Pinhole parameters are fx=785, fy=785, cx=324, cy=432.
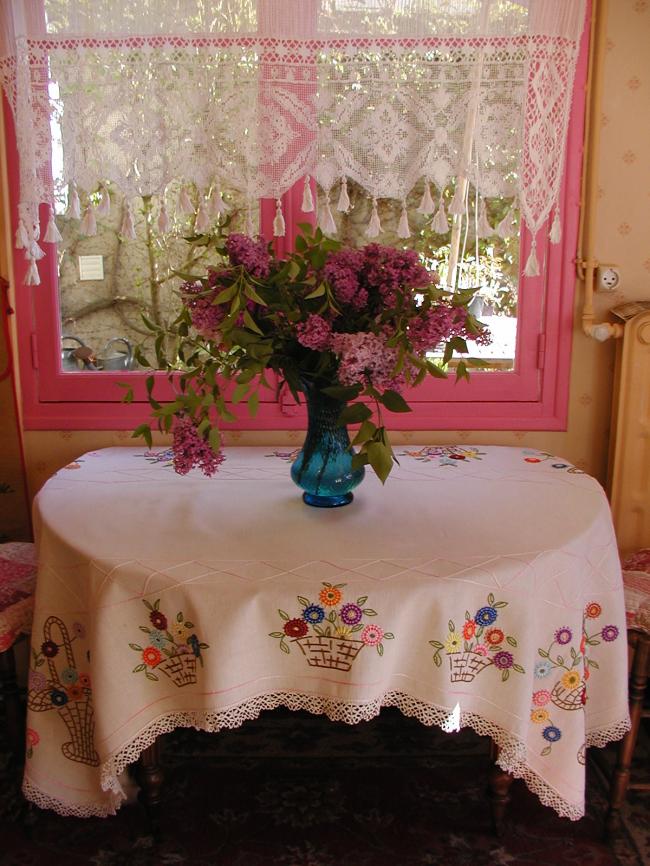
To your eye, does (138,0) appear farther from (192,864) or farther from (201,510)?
(192,864)

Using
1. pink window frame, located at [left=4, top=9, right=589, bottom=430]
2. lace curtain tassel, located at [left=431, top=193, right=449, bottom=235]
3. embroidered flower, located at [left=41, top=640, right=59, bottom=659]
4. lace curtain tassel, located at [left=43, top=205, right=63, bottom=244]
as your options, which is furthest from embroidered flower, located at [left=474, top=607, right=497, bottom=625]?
lace curtain tassel, located at [left=43, top=205, right=63, bottom=244]

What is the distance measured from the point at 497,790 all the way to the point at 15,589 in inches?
49.2

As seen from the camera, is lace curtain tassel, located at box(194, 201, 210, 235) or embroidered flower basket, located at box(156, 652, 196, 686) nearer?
embroidered flower basket, located at box(156, 652, 196, 686)

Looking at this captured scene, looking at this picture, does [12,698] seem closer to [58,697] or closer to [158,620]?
[58,697]

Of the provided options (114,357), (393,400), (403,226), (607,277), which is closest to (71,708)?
(393,400)

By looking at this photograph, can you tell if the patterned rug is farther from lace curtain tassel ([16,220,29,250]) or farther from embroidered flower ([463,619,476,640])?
lace curtain tassel ([16,220,29,250])

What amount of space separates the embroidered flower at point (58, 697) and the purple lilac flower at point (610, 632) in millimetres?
1200

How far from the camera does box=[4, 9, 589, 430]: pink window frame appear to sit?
2436mm

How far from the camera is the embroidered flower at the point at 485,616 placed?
59.4 inches

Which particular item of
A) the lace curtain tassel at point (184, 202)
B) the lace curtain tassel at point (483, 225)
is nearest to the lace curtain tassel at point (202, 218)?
the lace curtain tassel at point (184, 202)

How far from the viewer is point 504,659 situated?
1525mm

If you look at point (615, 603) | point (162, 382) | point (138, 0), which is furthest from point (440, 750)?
point (138, 0)

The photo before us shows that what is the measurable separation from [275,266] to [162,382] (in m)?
0.94

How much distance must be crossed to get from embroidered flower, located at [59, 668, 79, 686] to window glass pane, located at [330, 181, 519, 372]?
4.63ft
